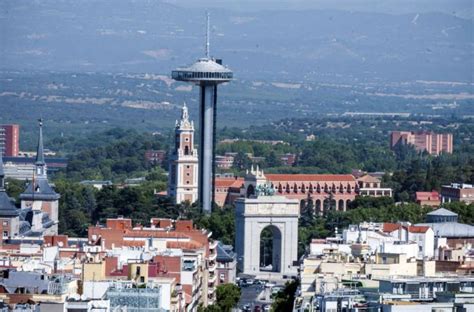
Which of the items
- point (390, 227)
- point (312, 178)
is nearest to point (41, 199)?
point (390, 227)

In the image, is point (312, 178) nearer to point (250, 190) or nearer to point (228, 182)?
point (228, 182)

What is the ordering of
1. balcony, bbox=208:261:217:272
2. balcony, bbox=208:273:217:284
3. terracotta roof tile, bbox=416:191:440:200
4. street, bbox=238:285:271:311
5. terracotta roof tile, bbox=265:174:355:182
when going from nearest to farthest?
balcony, bbox=208:273:217:284, balcony, bbox=208:261:217:272, street, bbox=238:285:271:311, terracotta roof tile, bbox=416:191:440:200, terracotta roof tile, bbox=265:174:355:182

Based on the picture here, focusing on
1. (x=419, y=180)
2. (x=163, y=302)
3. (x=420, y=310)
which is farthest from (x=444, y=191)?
(x=420, y=310)

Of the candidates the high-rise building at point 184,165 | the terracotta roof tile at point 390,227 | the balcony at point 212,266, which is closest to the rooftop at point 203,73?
the high-rise building at point 184,165

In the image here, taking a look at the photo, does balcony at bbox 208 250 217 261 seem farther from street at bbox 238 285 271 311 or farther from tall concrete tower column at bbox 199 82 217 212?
tall concrete tower column at bbox 199 82 217 212

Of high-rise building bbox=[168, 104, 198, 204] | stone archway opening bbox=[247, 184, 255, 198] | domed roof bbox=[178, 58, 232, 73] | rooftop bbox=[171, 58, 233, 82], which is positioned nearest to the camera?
stone archway opening bbox=[247, 184, 255, 198]

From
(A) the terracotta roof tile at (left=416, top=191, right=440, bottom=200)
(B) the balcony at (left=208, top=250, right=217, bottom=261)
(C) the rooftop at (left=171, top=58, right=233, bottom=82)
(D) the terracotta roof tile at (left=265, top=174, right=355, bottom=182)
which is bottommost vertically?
(B) the balcony at (left=208, top=250, right=217, bottom=261)

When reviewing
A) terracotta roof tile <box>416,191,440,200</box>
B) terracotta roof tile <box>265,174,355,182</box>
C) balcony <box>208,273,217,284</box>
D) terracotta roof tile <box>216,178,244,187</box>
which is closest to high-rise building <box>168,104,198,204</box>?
terracotta roof tile <box>416,191,440,200</box>
